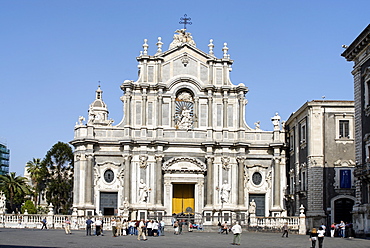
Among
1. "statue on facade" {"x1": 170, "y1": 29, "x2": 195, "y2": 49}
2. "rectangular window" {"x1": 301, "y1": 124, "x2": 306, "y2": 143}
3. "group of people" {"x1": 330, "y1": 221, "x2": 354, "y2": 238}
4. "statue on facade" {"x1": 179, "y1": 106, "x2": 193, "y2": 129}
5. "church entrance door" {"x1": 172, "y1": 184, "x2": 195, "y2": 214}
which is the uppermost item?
"statue on facade" {"x1": 170, "y1": 29, "x2": 195, "y2": 49}

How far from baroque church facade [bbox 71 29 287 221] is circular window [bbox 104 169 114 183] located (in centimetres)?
8

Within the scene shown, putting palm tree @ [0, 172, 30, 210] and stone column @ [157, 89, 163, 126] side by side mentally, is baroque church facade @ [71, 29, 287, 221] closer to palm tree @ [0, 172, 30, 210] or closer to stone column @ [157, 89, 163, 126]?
stone column @ [157, 89, 163, 126]

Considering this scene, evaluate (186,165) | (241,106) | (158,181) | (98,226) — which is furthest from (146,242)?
(241,106)

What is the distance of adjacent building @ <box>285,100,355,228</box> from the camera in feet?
156

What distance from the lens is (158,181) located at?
178 feet

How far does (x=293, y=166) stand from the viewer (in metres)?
54.2

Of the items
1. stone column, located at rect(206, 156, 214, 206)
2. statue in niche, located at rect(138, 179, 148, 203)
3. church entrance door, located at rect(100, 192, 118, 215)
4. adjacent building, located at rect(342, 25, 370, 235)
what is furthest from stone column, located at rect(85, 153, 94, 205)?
adjacent building, located at rect(342, 25, 370, 235)

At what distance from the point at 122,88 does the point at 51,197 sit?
1713cm

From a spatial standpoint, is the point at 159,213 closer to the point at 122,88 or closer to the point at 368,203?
the point at 122,88

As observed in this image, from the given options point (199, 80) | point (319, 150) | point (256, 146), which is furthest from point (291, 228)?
point (199, 80)

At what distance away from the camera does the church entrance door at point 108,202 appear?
54.8 meters

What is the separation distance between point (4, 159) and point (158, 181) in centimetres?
8028

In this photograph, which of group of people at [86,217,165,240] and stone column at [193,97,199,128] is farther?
stone column at [193,97,199,128]

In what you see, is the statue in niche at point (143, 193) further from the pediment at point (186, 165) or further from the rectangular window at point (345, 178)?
the rectangular window at point (345, 178)
